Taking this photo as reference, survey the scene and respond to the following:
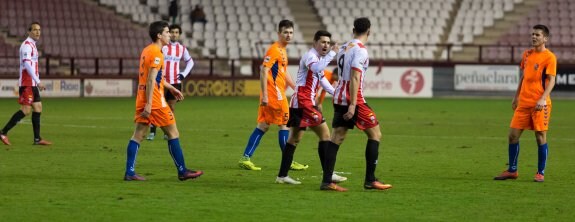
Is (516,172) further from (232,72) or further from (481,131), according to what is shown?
(232,72)

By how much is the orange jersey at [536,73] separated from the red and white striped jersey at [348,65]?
2.51 metres

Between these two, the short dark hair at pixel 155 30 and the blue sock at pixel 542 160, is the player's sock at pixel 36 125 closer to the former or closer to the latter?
the short dark hair at pixel 155 30

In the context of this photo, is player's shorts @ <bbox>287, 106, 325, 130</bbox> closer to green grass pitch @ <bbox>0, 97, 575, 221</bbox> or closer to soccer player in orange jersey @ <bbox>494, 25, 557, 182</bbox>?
green grass pitch @ <bbox>0, 97, 575, 221</bbox>

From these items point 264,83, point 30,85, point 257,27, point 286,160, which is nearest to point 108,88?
point 257,27

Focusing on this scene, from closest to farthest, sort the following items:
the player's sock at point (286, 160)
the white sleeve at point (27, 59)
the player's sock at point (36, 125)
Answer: the player's sock at point (286, 160) → the white sleeve at point (27, 59) → the player's sock at point (36, 125)

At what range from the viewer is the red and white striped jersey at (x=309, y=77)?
12594 millimetres

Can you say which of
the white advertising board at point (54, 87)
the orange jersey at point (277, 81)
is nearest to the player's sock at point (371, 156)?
the orange jersey at point (277, 81)

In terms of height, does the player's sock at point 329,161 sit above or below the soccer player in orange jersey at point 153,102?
below

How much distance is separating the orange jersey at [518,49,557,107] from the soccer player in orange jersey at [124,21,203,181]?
13.4ft

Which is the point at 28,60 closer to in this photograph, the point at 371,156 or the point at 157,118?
Result: the point at 157,118

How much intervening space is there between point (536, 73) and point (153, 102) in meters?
4.62

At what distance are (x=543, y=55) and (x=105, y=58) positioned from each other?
84.1 feet

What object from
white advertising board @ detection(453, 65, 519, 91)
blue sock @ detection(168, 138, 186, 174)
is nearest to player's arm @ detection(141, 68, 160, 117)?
blue sock @ detection(168, 138, 186, 174)

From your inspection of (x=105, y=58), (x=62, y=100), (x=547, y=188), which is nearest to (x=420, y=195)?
(x=547, y=188)
